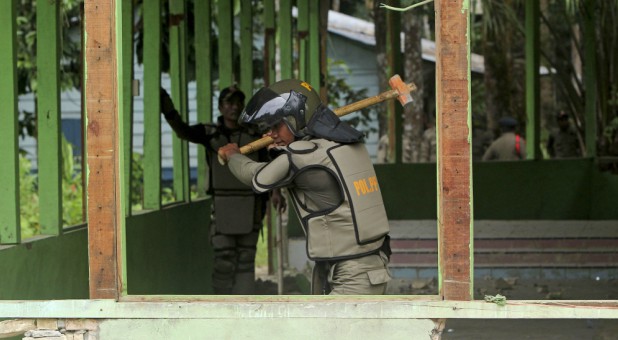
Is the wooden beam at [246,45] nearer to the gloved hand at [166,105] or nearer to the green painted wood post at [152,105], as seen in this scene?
the green painted wood post at [152,105]

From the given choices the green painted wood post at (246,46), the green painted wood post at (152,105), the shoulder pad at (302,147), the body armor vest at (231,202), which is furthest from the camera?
the green painted wood post at (246,46)

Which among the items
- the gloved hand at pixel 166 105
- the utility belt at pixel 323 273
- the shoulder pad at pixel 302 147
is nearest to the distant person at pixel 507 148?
the gloved hand at pixel 166 105

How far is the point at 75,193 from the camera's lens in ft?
55.7

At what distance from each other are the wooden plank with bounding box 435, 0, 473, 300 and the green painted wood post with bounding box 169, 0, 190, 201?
5607 millimetres

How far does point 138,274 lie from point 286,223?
5038mm

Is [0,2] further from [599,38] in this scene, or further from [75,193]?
[599,38]

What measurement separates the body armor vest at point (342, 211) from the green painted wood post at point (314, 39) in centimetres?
753

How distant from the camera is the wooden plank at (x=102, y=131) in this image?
19.1 feet

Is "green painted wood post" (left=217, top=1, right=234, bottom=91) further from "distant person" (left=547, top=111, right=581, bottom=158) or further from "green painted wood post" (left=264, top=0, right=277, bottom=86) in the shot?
"distant person" (left=547, top=111, right=581, bottom=158)

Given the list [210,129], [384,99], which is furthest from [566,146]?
[384,99]

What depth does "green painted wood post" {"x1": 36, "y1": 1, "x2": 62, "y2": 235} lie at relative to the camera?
26.7 feet

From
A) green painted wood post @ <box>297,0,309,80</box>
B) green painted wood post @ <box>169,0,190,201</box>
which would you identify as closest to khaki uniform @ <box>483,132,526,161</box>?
green painted wood post @ <box>297,0,309,80</box>

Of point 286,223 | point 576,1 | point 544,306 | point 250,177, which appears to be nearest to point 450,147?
point 544,306

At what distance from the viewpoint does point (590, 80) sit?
15.4 metres
